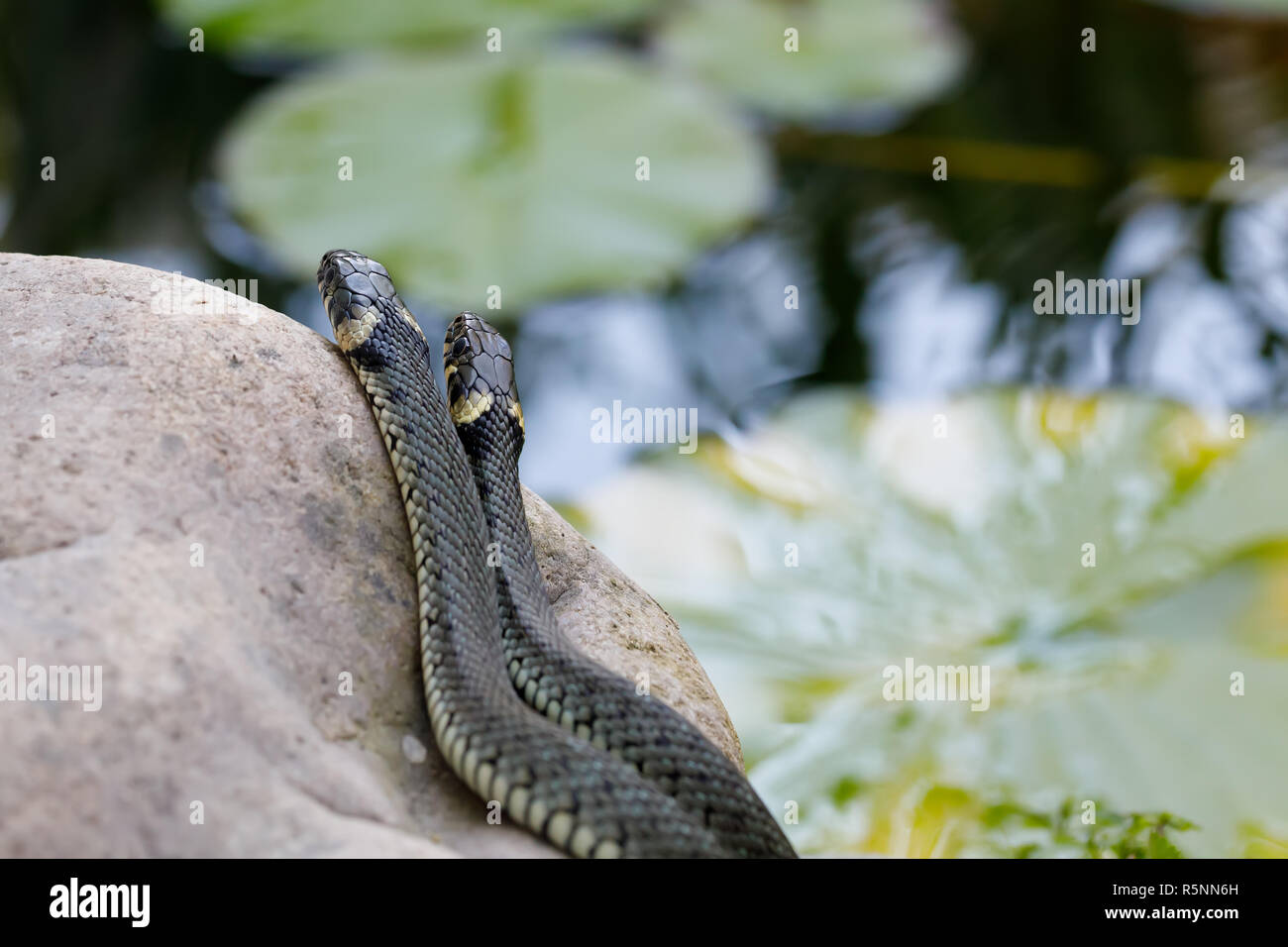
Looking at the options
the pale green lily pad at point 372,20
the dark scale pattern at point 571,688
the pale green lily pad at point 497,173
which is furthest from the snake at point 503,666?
the pale green lily pad at point 372,20

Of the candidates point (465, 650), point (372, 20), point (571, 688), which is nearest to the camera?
point (465, 650)

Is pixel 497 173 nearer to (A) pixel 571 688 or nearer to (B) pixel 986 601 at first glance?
(B) pixel 986 601

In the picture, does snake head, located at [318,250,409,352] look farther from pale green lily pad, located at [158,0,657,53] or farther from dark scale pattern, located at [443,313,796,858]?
pale green lily pad, located at [158,0,657,53]

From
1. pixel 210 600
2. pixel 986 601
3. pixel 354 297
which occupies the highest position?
pixel 354 297

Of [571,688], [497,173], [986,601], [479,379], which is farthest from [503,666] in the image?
[497,173]

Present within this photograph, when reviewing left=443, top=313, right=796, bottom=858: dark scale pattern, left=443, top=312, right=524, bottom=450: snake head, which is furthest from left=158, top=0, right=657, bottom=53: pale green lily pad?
left=443, top=313, right=796, bottom=858: dark scale pattern
